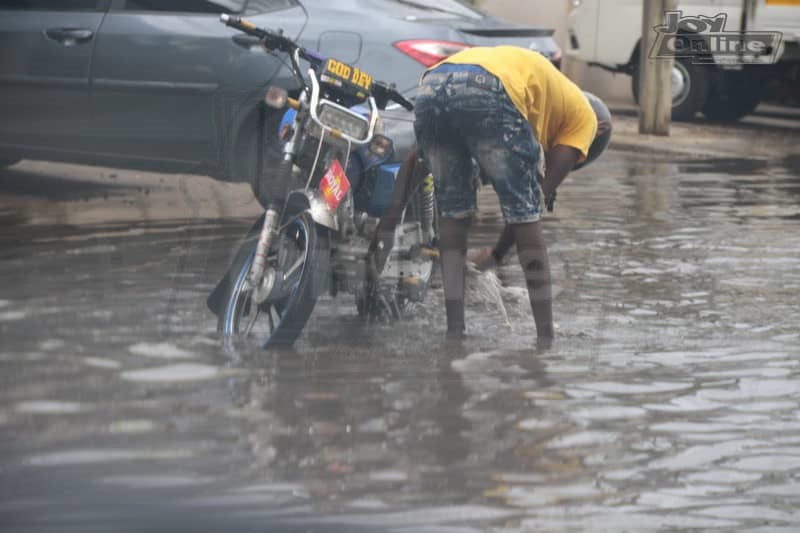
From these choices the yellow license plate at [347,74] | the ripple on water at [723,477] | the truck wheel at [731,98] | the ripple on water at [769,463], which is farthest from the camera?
the truck wheel at [731,98]

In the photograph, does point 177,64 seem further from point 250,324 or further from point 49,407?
point 49,407

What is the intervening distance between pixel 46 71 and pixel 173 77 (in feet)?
3.05

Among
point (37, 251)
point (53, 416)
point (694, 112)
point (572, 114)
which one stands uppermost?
point (572, 114)

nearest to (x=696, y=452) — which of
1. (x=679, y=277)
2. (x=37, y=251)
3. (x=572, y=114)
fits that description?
(x=572, y=114)

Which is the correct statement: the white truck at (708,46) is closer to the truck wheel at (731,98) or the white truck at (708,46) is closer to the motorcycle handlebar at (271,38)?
the truck wheel at (731,98)

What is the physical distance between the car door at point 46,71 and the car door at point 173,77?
0.41ft

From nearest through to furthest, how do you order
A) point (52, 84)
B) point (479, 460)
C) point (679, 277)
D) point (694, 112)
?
point (479, 460), point (679, 277), point (52, 84), point (694, 112)

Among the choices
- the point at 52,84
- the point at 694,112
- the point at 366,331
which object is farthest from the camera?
the point at 694,112

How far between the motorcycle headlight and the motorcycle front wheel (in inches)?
14.4

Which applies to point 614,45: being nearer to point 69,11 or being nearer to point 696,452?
point 69,11

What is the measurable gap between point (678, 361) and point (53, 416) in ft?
7.81

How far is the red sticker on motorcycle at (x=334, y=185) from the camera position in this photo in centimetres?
621

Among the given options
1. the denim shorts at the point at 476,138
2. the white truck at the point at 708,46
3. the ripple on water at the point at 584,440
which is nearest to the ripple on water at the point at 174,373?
the denim shorts at the point at 476,138

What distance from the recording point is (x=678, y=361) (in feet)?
20.4
